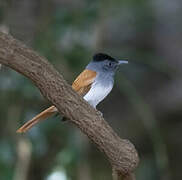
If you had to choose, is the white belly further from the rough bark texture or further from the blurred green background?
the blurred green background

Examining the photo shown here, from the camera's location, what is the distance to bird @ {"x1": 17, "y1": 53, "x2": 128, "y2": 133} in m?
3.01

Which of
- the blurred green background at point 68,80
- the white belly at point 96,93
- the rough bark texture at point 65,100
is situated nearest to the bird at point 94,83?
the white belly at point 96,93

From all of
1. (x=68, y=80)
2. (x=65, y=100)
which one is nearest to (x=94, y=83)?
(x=65, y=100)

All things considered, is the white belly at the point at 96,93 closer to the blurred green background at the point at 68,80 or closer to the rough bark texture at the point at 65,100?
the rough bark texture at the point at 65,100

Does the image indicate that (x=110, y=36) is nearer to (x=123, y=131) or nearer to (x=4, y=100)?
(x=123, y=131)

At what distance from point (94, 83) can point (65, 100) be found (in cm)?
85

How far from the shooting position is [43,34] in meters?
4.10

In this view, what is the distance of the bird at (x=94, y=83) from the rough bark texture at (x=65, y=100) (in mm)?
543

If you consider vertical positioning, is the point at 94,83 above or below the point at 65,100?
below

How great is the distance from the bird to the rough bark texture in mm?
543

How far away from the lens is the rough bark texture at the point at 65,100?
2.18m

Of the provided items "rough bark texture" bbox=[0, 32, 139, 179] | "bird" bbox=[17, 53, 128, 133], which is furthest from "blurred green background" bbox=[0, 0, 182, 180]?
"rough bark texture" bbox=[0, 32, 139, 179]

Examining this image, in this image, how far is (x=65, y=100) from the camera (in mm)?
2332

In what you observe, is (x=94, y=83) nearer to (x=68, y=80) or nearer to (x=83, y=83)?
(x=83, y=83)
